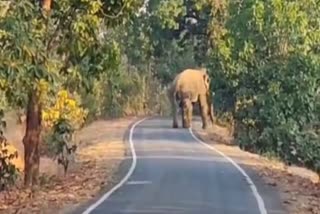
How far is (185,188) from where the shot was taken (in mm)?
25094

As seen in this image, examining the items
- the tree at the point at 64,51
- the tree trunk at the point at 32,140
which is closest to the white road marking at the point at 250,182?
the tree at the point at 64,51

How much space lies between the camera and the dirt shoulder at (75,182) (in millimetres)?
22231

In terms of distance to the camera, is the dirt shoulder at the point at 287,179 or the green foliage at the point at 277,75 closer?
the dirt shoulder at the point at 287,179

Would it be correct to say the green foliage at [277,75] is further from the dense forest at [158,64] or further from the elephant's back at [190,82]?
the elephant's back at [190,82]

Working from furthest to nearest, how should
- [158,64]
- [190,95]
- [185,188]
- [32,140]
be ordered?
1. [158,64]
2. [190,95]
3. [32,140]
4. [185,188]

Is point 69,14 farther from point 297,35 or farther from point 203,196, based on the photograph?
point 297,35

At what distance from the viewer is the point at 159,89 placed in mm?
79938

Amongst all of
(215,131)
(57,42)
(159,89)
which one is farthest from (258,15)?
(159,89)

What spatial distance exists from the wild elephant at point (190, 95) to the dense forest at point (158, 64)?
4.48 ft

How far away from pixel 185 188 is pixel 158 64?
2042 inches

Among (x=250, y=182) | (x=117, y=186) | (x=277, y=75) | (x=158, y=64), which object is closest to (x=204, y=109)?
(x=277, y=75)

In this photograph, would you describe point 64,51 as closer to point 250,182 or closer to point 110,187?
point 110,187

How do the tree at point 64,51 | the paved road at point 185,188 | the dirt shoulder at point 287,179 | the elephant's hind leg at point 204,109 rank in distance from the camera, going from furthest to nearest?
1. the elephant's hind leg at point 204,109
2. the dirt shoulder at point 287,179
3. the paved road at point 185,188
4. the tree at point 64,51

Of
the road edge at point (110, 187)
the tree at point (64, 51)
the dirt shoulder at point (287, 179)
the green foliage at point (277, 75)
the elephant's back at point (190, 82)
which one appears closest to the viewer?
the tree at point (64, 51)
